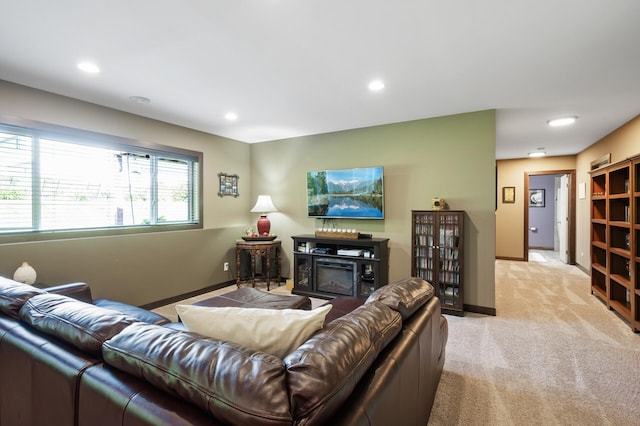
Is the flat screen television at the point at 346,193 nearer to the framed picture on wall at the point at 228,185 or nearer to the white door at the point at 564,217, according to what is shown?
the framed picture on wall at the point at 228,185

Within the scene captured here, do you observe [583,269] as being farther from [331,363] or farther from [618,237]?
[331,363]

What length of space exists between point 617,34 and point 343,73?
1.96 m

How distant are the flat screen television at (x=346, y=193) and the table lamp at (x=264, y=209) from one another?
695 millimetres

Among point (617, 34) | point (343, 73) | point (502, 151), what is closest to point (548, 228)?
point (502, 151)

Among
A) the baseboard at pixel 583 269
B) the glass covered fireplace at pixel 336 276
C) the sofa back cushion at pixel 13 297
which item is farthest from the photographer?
the baseboard at pixel 583 269

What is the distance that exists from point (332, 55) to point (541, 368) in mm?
3029

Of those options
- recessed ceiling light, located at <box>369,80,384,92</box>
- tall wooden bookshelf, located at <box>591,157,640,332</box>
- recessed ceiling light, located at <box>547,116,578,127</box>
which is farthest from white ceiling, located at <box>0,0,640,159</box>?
tall wooden bookshelf, located at <box>591,157,640,332</box>

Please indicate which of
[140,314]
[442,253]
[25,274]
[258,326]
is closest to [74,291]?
[25,274]

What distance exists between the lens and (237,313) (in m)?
1.21

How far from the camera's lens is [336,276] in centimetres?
438

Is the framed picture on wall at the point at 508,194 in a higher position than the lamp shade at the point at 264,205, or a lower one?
higher

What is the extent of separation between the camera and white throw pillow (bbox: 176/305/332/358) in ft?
3.62

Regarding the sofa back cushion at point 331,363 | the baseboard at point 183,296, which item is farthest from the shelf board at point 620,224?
the baseboard at point 183,296

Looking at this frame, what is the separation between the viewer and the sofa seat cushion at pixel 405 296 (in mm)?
1526
